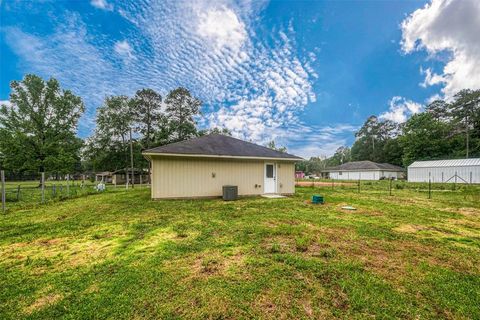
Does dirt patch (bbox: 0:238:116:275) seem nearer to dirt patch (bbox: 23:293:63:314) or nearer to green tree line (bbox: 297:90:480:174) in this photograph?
dirt patch (bbox: 23:293:63:314)

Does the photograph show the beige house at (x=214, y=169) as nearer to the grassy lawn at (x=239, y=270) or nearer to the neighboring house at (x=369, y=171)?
the grassy lawn at (x=239, y=270)

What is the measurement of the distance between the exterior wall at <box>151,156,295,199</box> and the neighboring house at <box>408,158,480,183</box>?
2497 centimetres

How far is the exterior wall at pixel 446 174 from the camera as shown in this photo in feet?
70.3

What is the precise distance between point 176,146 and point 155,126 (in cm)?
2073

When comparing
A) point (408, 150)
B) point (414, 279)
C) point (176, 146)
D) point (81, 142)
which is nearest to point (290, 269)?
point (414, 279)

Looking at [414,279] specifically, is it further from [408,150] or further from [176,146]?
[408,150]

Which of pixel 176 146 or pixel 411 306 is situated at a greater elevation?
pixel 176 146

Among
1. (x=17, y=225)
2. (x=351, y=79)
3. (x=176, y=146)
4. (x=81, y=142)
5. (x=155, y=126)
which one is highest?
(x=351, y=79)

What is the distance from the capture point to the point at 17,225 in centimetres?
520

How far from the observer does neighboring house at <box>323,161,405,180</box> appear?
35.6 m

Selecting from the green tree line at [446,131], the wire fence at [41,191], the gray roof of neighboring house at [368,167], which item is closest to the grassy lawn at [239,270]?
the wire fence at [41,191]

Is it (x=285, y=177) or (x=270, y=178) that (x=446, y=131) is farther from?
(x=270, y=178)

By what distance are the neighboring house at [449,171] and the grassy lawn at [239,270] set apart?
Result: 83.1 feet

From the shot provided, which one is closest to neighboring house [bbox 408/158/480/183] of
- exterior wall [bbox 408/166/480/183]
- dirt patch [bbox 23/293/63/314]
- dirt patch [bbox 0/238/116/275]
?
exterior wall [bbox 408/166/480/183]
